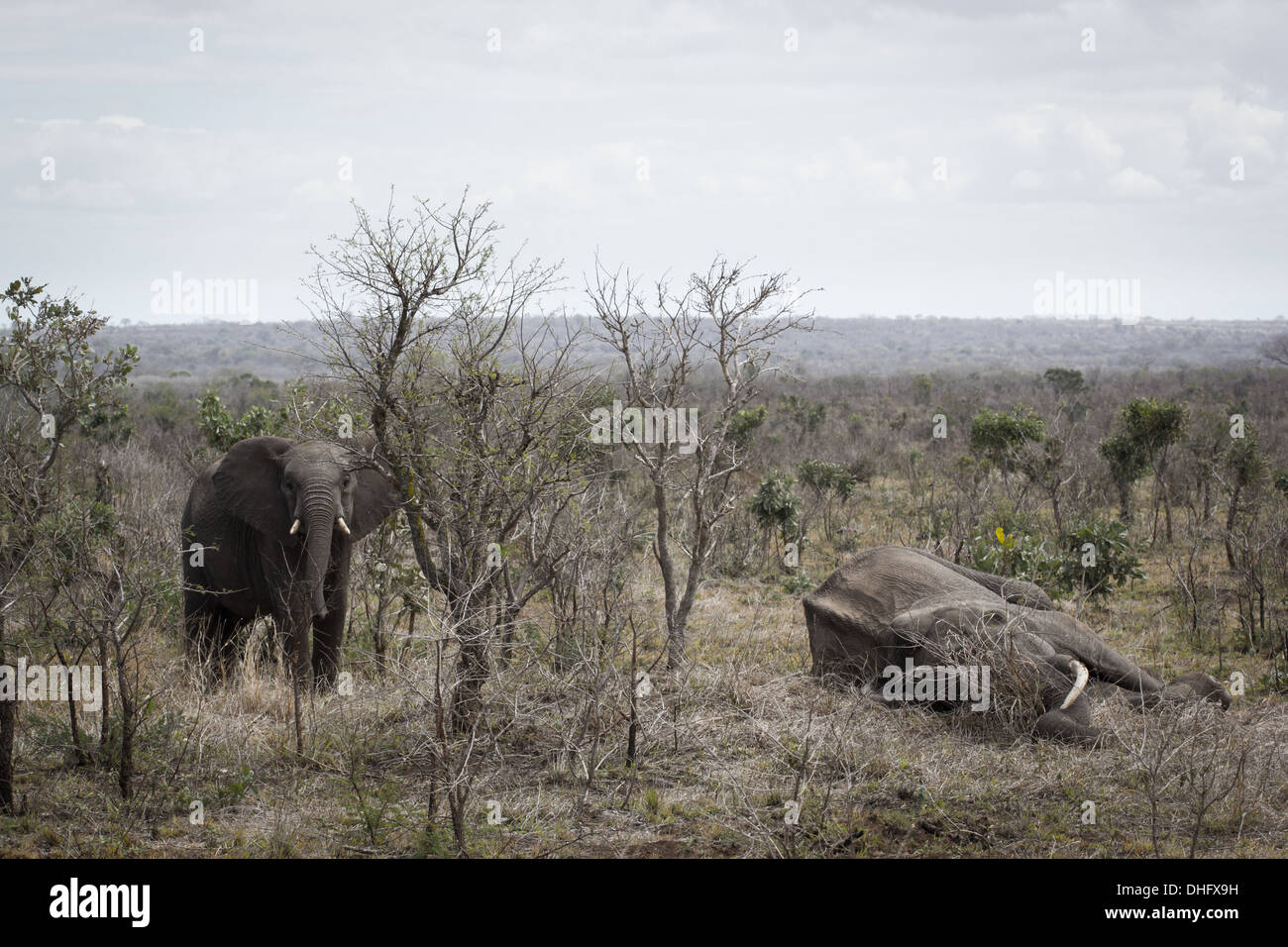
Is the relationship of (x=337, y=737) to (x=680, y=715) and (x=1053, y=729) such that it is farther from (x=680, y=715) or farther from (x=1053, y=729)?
(x=1053, y=729)

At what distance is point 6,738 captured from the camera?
6.43 meters

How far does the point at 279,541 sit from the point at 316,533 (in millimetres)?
708

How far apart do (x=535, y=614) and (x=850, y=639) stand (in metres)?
3.74

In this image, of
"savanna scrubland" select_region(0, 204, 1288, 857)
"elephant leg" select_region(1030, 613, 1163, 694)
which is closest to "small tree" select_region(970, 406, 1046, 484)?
"savanna scrubland" select_region(0, 204, 1288, 857)

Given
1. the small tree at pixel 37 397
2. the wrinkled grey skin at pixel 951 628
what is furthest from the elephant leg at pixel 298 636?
the wrinkled grey skin at pixel 951 628

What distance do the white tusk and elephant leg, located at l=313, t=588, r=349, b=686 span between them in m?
5.83

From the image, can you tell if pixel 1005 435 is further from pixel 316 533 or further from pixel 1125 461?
pixel 316 533

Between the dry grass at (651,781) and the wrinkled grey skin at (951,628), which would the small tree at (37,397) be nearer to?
the dry grass at (651,781)

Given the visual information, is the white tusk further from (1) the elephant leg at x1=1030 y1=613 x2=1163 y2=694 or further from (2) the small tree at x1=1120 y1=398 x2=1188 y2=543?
(2) the small tree at x1=1120 y1=398 x2=1188 y2=543

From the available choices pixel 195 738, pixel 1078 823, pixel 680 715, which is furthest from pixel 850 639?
pixel 195 738

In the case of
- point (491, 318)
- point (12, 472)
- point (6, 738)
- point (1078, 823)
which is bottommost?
point (1078, 823)

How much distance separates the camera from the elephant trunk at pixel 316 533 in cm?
870

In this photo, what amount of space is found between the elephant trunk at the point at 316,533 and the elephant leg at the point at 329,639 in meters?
0.72

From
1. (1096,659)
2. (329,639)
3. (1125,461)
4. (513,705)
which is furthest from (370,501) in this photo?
(1125,461)
